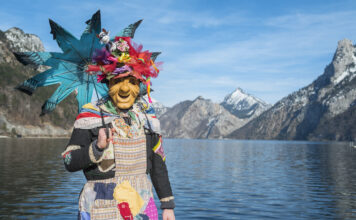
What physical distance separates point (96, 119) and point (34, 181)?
2526 centimetres

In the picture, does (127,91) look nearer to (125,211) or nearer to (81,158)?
(81,158)

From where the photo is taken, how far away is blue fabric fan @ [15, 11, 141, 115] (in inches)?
222

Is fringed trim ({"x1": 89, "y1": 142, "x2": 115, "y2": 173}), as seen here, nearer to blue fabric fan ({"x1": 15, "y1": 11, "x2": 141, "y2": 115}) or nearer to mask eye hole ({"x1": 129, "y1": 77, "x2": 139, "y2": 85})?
mask eye hole ({"x1": 129, "y1": 77, "x2": 139, "y2": 85})

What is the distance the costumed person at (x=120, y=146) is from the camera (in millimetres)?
4539

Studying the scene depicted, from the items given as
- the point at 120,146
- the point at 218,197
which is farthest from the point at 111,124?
the point at 218,197

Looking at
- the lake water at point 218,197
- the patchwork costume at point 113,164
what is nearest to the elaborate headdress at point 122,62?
the patchwork costume at point 113,164

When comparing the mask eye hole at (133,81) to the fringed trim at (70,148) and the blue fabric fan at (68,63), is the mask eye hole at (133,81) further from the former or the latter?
the fringed trim at (70,148)

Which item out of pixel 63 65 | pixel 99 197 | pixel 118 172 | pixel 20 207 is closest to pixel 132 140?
pixel 118 172

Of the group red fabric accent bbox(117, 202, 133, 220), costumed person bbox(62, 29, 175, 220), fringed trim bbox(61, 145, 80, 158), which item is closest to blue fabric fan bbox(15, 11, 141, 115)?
costumed person bbox(62, 29, 175, 220)

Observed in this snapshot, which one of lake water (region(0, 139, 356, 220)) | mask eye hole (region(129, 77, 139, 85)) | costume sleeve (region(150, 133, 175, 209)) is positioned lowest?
lake water (region(0, 139, 356, 220))

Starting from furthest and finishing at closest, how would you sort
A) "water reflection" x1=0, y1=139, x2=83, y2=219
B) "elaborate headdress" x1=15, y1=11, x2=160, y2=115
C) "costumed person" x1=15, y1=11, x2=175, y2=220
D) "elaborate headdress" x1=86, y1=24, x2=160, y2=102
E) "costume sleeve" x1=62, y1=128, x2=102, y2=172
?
1. "water reflection" x1=0, y1=139, x2=83, y2=219
2. "elaborate headdress" x1=15, y1=11, x2=160, y2=115
3. "elaborate headdress" x1=86, y1=24, x2=160, y2=102
4. "costumed person" x1=15, y1=11, x2=175, y2=220
5. "costume sleeve" x1=62, y1=128, x2=102, y2=172

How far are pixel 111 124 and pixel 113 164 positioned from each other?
0.51 m

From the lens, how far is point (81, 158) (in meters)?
4.52

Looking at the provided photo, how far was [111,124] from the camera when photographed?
15.7 ft
